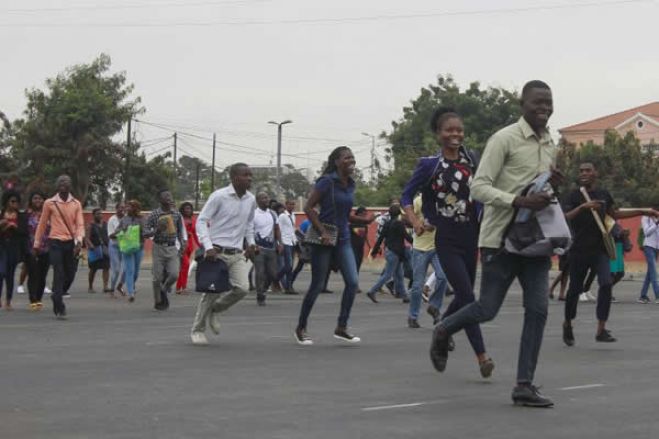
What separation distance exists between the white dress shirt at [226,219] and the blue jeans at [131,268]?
861cm

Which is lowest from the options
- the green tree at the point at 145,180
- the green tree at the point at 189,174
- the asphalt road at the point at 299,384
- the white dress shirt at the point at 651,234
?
the asphalt road at the point at 299,384

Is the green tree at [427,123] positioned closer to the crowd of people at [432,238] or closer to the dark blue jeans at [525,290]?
the crowd of people at [432,238]

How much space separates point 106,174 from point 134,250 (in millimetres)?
49458

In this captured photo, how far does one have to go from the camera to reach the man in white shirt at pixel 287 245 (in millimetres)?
24906

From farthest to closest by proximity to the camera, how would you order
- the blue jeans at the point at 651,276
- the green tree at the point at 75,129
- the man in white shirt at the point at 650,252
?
the green tree at the point at 75,129 → the man in white shirt at the point at 650,252 → the blue jeans at the point at 651,276

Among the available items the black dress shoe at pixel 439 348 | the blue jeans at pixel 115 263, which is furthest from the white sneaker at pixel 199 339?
the blue jeans at pixel 115 263

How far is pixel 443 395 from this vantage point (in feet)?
29.7

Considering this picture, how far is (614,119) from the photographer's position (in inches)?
4715

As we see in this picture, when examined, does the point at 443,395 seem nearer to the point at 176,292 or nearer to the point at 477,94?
the point at 176,292

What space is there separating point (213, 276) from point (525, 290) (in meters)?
4.96

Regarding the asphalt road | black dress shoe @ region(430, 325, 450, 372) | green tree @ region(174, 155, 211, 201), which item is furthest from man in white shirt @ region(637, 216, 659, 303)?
green tree @ region(174, 155, 211, 201)

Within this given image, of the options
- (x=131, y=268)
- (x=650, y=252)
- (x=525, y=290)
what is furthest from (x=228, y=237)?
(x=650, y=252)

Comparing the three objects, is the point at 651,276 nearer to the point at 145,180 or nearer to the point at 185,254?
the point at 185,254

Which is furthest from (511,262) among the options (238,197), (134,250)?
(134,250)
